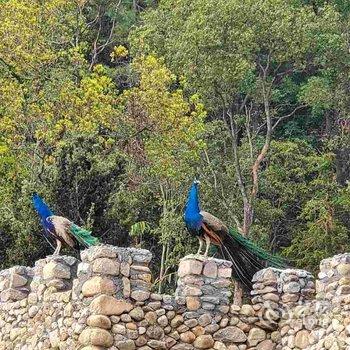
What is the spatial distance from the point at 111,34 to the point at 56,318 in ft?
88.1

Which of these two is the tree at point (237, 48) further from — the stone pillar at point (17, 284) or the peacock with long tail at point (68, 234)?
the stone pillar at point (17, 284)

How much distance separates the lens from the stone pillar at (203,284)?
16078 mm

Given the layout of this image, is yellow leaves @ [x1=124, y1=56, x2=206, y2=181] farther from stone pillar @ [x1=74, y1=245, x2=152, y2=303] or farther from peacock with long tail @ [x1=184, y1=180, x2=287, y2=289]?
stone pillar @ [x1=74, y1=245, x2=152, y2=303]

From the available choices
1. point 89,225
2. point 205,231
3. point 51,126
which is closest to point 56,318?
point 205,231

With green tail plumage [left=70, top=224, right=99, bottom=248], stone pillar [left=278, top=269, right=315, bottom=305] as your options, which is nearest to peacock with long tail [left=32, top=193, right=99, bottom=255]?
green tail plumage [left=70, top=224, right=99, bottom=248]

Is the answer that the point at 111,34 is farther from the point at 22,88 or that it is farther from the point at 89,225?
the point at 89,225

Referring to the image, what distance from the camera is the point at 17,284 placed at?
1766cm

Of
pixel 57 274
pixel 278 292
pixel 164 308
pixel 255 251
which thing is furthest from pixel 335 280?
pixel 57 274

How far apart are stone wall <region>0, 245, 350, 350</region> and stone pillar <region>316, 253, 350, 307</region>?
3 centimetres

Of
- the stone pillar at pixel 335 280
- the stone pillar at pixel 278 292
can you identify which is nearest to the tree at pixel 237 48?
the stone pillar at pixel 278 292

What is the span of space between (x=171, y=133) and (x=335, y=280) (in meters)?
16.2

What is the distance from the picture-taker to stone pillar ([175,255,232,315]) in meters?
16.1

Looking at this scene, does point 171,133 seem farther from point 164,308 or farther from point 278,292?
point 164,308

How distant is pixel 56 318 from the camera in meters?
16.5
